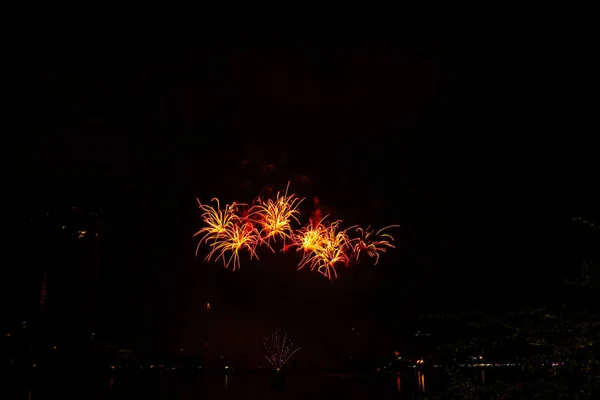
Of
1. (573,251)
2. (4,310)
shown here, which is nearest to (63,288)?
(4,310)

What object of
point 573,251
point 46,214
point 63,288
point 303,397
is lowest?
point 303,397

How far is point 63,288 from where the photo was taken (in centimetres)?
3703

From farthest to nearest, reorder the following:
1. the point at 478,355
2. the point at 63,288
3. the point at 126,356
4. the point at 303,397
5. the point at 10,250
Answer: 1. the point at 126,356
2. the point at 63,288
3. the point at 303,397
4. the point at 10,250
5. the point at 478,355

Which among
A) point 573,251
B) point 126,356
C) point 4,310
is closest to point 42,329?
point 4,310

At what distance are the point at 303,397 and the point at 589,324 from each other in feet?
107

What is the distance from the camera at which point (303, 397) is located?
3375cm

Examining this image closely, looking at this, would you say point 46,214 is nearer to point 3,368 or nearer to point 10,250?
point 10,250

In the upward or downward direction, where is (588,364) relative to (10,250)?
downward

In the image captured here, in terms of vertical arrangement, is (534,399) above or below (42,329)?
below

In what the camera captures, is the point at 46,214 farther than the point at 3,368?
No

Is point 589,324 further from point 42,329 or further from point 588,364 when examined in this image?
point 42,329

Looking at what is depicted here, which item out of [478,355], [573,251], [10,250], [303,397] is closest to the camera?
[478,355]

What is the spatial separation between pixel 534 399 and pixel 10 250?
29803 millimetres

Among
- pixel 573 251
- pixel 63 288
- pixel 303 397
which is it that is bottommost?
pixel 303 397
